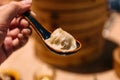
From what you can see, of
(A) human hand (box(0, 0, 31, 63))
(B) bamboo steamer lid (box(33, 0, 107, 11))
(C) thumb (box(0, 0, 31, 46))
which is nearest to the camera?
(C) thumb (box(0, 0, 31, 46))

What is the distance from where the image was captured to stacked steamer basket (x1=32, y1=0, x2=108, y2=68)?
39.8 inches

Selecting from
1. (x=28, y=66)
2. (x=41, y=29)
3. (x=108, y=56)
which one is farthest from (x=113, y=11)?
(x=41, y=29)

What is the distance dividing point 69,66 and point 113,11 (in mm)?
560

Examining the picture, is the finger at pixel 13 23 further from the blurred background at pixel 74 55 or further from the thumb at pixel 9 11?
the blurred background at pixel 74 55

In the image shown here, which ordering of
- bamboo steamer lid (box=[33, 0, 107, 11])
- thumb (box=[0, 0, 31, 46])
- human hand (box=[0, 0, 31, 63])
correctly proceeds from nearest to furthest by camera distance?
1. thumb (box=[0, 0, 31, 46])
2. human hand (box=[0, 0, 31, 63])
3. bamboo steamer lid (box=[33, 0, 107, 11])

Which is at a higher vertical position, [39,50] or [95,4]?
[95,4]

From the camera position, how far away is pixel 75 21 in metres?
1.04

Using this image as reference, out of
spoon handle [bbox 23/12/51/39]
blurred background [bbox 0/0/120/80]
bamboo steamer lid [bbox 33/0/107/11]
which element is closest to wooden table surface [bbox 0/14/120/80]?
blurred background [bbox 0/0/120/80]

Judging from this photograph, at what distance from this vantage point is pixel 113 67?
1.11m

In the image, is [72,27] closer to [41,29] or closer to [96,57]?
[96,57]

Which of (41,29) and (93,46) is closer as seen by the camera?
(41,29)

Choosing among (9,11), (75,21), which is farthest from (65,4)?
(9,11)

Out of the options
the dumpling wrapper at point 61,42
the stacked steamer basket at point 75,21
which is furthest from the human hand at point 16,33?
the stacked steamer basket at point 75,21

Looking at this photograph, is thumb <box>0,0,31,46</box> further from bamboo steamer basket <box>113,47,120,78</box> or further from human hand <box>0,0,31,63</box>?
bamboo steamer basket <box>113,47,120,78</box>
